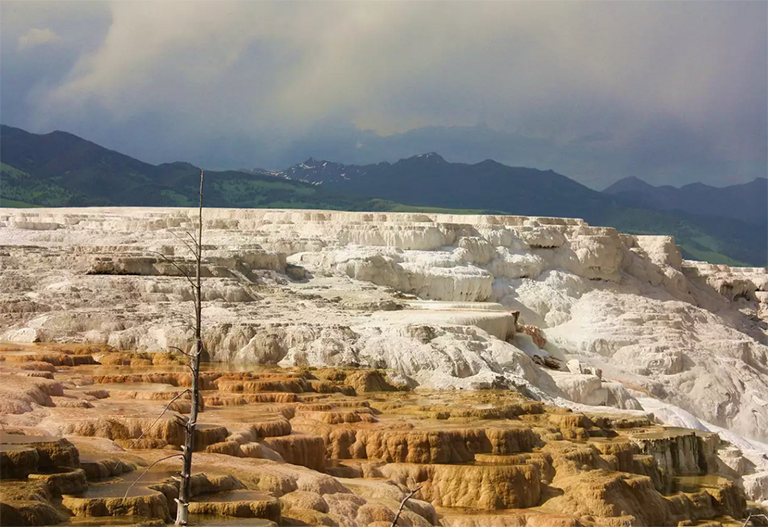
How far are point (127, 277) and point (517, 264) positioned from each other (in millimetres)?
18081

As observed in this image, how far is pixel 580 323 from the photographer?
4603 cm

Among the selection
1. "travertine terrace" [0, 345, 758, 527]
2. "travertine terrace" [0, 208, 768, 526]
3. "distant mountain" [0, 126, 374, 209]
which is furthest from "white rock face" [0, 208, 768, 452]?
"distant mountain" [0, 126, 374, 209]

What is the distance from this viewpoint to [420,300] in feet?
134

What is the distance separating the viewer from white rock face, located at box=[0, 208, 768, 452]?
3095cm

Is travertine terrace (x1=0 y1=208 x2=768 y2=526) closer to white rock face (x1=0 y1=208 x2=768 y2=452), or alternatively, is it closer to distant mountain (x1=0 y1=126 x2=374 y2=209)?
white rock face (x1=0 y1=208 x2=768 y2=452)

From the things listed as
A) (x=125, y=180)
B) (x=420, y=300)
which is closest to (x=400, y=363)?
(x=420, y=300)

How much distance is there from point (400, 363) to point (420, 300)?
33.4 feet

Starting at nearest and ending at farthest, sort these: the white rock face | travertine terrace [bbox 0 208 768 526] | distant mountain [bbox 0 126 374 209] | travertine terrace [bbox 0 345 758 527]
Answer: travertine terrace [bbox 0 345 758 527] → travertine terrace [bbox 0 208 768 526] → the white rock face → distant mountain [bbox 0 126 374 209]

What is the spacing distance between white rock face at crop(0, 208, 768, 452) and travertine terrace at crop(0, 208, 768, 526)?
8 cm

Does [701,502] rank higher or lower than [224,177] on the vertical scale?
lower

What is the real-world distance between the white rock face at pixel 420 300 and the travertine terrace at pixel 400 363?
0.08 m

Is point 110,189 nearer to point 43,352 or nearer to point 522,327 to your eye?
point 522,327

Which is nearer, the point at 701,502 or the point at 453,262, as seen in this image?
the point at 701,502

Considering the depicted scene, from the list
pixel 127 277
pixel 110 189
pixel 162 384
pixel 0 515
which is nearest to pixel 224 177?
pixel 110 189
